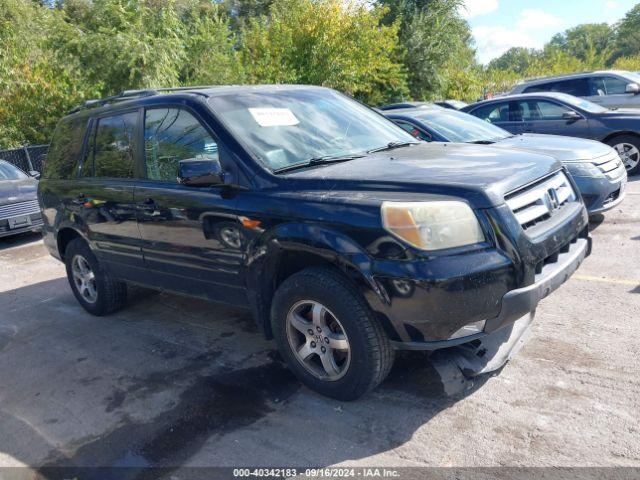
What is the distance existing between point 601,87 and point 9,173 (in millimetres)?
12867

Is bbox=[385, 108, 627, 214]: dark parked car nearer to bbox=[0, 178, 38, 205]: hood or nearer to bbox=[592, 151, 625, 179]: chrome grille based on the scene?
bbox=[592, 151, 625, 179]: chrome grille

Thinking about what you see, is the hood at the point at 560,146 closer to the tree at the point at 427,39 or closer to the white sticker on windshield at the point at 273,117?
the white sticker on windshield at the point at 273,117

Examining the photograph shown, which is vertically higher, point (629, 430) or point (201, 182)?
point (201, 182)

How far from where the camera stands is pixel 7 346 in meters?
5.07

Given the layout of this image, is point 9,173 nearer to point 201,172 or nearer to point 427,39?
point 201,172

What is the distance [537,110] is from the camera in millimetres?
9453

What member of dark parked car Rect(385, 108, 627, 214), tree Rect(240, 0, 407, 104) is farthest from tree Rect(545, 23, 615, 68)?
dark parked car Rect(385, 108, 627, 214)

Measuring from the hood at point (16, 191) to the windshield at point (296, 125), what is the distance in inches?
274

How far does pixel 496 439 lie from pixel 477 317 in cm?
64

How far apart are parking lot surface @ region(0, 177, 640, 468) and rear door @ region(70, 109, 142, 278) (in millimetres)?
739

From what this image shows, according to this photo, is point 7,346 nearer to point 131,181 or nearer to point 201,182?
point 131,181

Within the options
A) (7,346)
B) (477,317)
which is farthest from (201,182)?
(7,346)

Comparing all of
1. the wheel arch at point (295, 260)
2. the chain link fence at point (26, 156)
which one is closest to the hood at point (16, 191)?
the chain link fence at point (26, 156)

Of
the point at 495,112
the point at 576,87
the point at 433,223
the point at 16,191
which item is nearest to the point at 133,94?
the point at 433,223
